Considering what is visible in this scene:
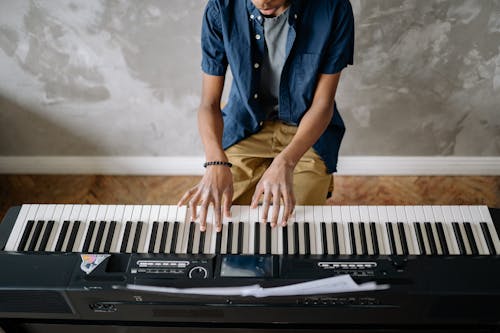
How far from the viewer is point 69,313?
108cm

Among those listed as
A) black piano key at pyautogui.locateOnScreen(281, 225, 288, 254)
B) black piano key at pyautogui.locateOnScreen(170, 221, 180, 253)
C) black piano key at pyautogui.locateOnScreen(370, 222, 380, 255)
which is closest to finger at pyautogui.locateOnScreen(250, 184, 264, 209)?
black piano key at pyautogui.locateOnScreen(281, 225, 288, 254)

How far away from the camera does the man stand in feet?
3.94

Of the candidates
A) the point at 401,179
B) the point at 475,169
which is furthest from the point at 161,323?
the point at 475,169

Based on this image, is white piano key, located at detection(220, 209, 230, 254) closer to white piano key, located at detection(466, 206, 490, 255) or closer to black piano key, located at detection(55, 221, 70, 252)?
black piano key, located at detection(55, 221, 70, 252)

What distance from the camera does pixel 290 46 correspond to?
4.12 ft

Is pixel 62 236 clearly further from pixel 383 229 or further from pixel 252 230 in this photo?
pixel 383 229

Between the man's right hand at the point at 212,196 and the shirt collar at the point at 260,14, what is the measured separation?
0.49 m

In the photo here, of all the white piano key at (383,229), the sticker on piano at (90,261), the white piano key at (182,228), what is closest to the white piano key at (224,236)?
the white piano key at (182,228)

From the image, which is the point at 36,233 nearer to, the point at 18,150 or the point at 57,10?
the point at 57,10

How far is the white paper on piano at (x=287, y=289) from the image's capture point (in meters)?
1.00

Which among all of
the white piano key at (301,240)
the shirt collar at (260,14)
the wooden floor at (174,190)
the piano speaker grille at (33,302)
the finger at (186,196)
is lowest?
the wooden floor at (174,190)

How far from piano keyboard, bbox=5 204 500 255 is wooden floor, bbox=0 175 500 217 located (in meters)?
1.05

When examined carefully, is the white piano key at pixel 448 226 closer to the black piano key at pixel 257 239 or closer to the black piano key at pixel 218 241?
the black piano key at pixel 257 239

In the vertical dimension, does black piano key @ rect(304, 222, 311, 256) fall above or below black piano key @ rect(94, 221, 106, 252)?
above
